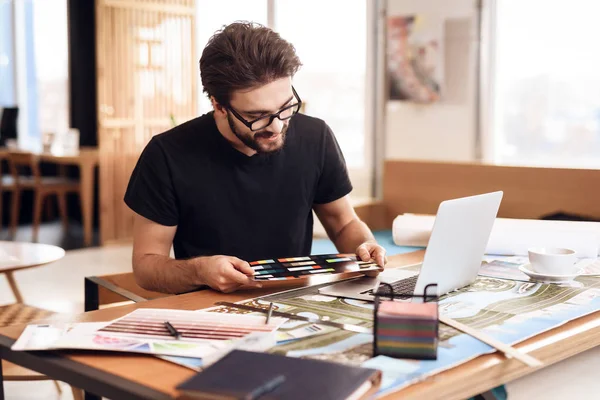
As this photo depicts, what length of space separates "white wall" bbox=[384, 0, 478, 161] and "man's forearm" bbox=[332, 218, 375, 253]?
312 cm

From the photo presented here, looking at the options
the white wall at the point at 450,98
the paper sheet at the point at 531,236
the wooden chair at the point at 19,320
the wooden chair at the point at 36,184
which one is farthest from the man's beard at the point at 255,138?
the wooden chair at the point at 36,184

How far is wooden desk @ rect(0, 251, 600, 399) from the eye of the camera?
1128 millimetres

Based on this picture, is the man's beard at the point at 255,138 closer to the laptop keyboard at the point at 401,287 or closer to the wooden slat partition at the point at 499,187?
the laptop keyboard at the point at 401,287

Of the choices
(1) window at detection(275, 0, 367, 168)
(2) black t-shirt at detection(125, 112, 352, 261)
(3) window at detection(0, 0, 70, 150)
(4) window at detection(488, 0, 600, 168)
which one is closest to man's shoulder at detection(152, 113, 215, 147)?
(2) black t-shirt at detection(125, 112, 352, 261)

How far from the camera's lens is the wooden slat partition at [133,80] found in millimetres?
6613

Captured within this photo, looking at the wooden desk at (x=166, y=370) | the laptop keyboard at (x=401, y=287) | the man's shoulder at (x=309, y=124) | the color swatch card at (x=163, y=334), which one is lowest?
the wooden desk at (x=166, y=370)

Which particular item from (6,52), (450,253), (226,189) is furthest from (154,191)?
(6,52)

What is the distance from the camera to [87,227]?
6.85 metres

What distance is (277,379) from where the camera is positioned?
3.40ft

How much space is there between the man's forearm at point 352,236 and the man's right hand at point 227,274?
619 mm

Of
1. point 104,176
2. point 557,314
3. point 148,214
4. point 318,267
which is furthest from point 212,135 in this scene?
point 104,176

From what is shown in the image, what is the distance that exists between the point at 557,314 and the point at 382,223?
2612 mm

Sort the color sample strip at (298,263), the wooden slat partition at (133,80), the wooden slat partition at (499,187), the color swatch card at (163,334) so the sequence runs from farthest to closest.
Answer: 1. the wooden slat partition at (133,80)
2. the wooden slat partition at (499,187)
3. the color sample strip at (298,263)
4. the color swatch card at (163,334)

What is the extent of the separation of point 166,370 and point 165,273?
78 centimetres
